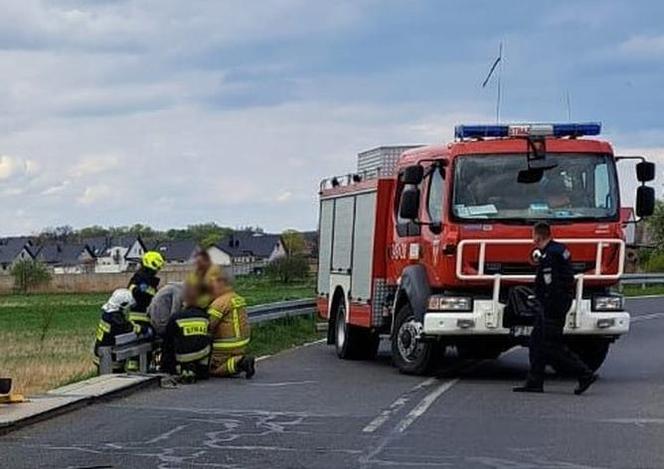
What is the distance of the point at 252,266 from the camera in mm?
15820

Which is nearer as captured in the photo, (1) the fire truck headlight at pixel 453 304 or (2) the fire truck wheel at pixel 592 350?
(1) the fire truck headlight at pixel 453 304

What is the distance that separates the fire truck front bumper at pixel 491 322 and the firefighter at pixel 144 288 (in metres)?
3.30

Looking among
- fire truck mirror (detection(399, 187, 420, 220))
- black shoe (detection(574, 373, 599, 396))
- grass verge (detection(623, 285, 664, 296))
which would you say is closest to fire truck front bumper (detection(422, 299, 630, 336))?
black shoe (detection(574, 373, 599, 396))

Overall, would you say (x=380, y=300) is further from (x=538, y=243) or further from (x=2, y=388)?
(x=2, y=388)

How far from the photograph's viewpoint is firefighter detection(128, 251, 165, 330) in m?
15.0

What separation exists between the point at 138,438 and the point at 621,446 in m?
3.89

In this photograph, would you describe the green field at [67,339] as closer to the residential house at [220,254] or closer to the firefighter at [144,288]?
the firefighter at [144,288]

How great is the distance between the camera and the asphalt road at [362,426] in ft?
30.5

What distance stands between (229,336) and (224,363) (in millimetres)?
343

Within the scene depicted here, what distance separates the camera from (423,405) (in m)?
12.6

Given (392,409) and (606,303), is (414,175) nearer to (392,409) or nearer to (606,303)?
(606,303)

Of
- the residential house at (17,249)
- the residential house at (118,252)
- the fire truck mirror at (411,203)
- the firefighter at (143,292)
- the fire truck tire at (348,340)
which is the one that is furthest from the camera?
the residential house at (17,249)

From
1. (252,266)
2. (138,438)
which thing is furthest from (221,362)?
(138,438)

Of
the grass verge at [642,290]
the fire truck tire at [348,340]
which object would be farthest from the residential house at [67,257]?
the grass verge at [642,290]
